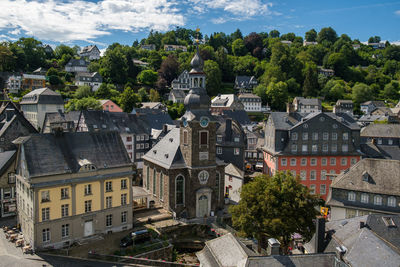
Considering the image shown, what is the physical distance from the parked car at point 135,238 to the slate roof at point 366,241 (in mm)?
15185

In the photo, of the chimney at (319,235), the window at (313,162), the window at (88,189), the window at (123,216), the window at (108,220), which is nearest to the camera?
the chimney at (319,235)

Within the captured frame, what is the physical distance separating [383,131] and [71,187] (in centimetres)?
6227

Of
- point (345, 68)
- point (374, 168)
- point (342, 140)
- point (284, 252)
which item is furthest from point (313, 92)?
point (284, 252)

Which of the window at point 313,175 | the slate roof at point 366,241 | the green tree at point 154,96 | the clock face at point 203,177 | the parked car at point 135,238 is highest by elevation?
the green tree at point 154,96

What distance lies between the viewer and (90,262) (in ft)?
91.9

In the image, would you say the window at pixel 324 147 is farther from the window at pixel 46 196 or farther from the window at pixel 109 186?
the window at pixel 46 196

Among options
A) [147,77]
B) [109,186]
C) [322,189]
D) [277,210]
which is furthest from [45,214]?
[147,77]

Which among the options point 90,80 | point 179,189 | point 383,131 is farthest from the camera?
point 90,80

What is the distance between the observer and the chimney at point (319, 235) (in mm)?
25391

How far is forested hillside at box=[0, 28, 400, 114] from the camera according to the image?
4705 inches

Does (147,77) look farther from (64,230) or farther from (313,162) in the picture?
(64,230)

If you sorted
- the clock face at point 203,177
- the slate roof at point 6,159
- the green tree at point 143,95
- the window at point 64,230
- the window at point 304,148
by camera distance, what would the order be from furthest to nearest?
the green tree at point 143,95 → the window at point 304,148 → the clock face at point 203,177 → the slate roof at point 6,159 → the window at point 64,230

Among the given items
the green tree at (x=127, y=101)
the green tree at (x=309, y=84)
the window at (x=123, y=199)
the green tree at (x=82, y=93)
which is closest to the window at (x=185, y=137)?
the window at (x=123, y=199)

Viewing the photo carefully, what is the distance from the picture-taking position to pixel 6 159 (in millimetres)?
36625
